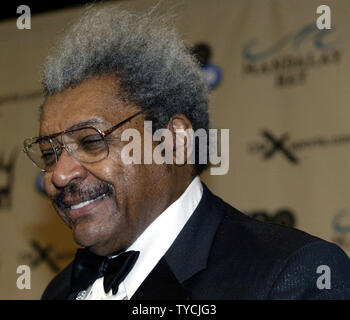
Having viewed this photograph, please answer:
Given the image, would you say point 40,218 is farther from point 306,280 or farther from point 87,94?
point 306,280

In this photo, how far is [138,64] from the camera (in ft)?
6.05

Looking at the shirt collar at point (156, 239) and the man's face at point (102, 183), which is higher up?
the man's face at point (102, 183)

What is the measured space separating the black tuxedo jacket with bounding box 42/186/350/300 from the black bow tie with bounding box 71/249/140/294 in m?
0.08

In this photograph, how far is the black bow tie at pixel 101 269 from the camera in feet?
5.69

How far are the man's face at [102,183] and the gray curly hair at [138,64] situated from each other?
0.05m

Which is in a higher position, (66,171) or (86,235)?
(66,171)

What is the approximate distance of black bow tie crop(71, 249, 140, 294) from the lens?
1735 mm

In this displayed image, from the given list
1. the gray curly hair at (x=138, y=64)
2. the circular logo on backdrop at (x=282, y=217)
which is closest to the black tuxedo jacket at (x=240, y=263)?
the gray curly hair at (x=138, y=64)

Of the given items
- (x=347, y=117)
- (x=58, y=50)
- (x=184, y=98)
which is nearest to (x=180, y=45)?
(x=184, y=98)

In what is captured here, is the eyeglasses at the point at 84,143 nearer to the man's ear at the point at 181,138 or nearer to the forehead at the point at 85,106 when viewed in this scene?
the forehead at the point at 85,106

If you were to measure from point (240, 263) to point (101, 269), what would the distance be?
417 mm

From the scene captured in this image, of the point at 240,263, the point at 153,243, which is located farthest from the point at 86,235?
the point at 240,263

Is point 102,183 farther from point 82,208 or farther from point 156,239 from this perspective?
point 156,239

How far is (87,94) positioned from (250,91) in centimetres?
183
